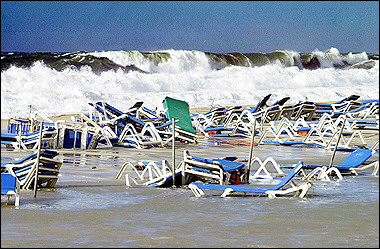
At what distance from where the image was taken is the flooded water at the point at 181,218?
417 cm

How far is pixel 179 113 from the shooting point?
43.8ft

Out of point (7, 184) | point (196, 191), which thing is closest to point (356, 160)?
point (196, 191)

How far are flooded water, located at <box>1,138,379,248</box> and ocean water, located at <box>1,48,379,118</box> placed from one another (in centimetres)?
1509

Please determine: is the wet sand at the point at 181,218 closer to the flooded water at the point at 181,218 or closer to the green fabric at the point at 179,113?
the flooded water at the point at 181,218

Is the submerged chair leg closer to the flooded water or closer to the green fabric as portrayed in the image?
the flooded water

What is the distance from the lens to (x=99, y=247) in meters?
3.94

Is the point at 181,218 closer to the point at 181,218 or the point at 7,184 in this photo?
the point at 181,218

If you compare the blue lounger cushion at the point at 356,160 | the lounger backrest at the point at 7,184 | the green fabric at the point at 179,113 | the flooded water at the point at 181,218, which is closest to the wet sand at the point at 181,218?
the flooded water at the point at 181,218

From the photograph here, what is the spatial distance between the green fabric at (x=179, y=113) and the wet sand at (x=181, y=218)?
5308 millimetres

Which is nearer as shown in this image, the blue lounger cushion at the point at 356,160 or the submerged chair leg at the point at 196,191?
the submerged chair leg at the point at 196,191

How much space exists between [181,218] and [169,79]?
95.4 feet

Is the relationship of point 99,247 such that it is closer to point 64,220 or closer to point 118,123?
point 64,220

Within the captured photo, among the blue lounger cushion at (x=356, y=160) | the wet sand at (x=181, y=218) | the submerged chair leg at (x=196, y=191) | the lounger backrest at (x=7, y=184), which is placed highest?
the blue lounger cushion at (x=356, y=160)

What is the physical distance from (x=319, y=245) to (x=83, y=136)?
786 centimetres
